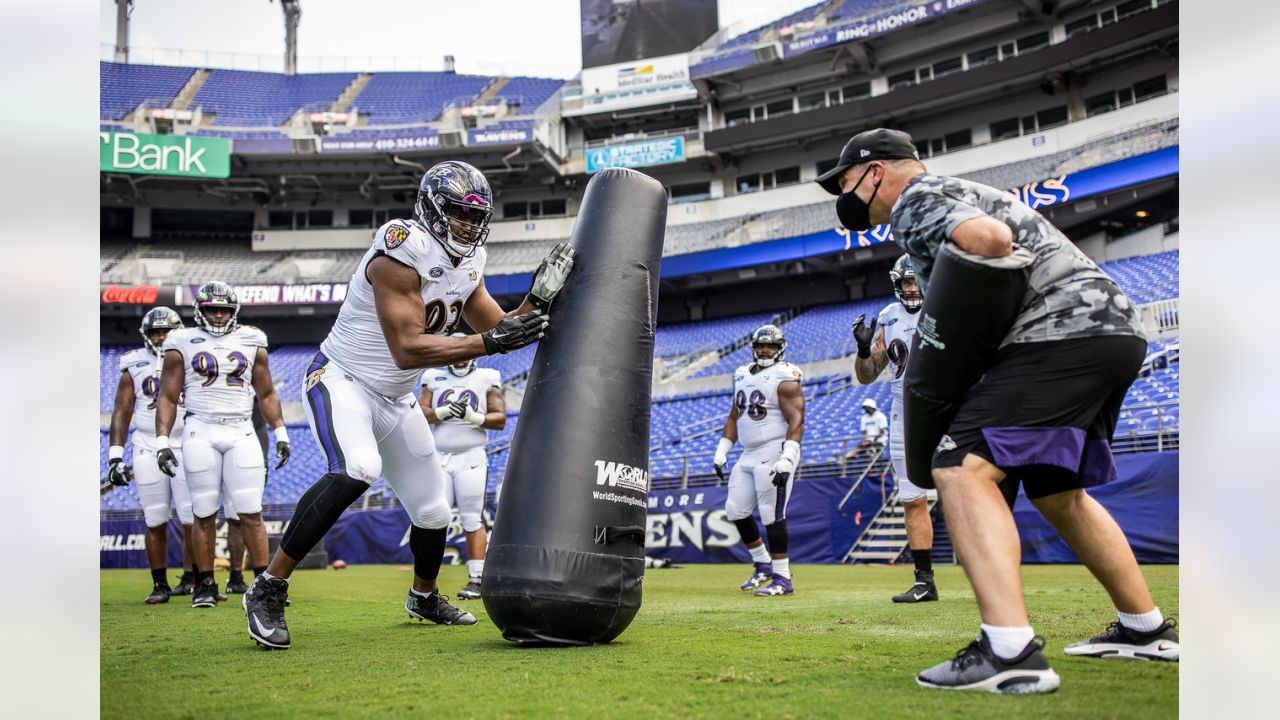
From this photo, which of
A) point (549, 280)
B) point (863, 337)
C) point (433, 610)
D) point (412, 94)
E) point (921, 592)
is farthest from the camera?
point (412, 94)

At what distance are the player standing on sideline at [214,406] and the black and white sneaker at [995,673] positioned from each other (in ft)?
17.9

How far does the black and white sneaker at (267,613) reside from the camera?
4.05 meters

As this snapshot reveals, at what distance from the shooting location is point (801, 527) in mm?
13953

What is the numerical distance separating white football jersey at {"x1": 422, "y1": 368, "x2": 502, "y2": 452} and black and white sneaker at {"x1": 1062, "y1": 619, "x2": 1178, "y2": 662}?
228 inches

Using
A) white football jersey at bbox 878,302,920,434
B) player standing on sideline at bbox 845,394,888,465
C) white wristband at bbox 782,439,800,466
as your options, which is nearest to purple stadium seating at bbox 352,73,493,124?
player standing on sideline at bbox 845,394,888,465

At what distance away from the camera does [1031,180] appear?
24.2 metres

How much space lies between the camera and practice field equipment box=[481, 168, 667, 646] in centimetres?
378

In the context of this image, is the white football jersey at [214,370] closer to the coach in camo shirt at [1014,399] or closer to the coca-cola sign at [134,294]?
the coach in camo shirt at [1014,399]

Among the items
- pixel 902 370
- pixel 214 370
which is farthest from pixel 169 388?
pixel 902 370

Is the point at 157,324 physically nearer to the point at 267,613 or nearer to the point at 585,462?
the point at 267,613

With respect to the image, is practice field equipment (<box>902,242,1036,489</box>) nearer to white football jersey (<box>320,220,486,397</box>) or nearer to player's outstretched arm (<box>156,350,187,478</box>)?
white football jersey (<box>320,220,486,397</box>)

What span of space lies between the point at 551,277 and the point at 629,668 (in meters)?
1.75
